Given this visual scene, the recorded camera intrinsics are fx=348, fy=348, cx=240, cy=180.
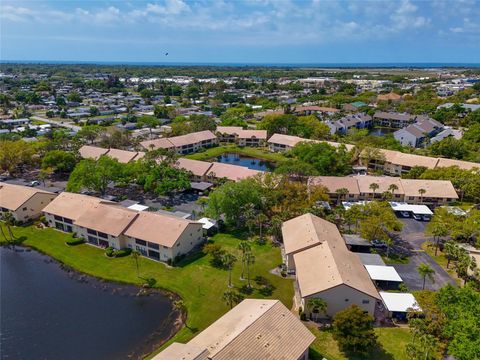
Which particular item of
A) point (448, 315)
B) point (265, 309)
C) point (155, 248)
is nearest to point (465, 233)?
point (448, 315)

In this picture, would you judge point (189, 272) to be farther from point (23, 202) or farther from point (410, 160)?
point (410, 160)

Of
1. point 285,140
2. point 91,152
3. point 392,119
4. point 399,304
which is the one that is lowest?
point 399,304

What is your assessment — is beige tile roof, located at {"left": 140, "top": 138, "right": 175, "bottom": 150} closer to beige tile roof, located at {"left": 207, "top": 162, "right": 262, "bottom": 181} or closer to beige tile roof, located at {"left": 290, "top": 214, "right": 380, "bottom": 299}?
beige tile roof, located at {"left": 207, "top": 162, "right": 262, "bottom": 181}

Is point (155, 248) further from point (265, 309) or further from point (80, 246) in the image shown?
point (265, 309)

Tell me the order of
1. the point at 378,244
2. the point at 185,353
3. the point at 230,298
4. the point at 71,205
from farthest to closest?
the point at 71,205
the point at 378,244
the point at 230,298
the point at 185,353

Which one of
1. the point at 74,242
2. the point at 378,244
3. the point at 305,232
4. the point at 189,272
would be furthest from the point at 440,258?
the point at 74,242
